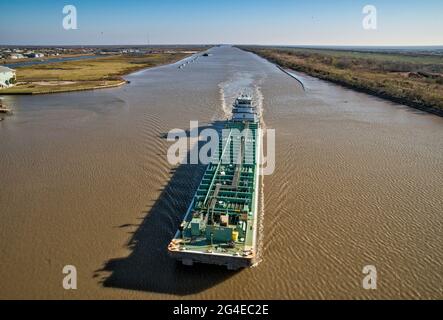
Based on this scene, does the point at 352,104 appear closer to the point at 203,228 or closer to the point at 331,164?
the point at 331,164

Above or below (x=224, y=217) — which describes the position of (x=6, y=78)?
above

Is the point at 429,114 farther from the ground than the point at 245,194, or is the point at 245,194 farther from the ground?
the point at 429,114

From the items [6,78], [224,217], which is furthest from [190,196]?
[6,78]

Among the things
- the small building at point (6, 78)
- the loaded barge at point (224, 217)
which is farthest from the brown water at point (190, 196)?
the small building at point (6, 78)

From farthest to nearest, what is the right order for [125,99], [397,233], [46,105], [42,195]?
[125,99] < [46,105] < [42,195] < [397,233]

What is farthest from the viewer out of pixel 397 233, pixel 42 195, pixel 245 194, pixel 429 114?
pixel 429 114

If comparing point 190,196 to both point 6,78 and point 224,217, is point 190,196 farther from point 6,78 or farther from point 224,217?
point 6,78
